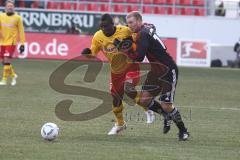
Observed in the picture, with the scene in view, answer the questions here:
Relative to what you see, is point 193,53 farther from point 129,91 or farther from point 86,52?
point 86,52

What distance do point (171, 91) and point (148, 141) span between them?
92 cm

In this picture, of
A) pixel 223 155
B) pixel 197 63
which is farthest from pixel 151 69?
pixel 197 63

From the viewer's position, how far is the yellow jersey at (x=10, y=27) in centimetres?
2150

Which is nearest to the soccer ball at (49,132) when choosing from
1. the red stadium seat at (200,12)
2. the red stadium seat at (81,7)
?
the red stadium seat at (81,7)

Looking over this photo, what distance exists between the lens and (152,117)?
14.2m

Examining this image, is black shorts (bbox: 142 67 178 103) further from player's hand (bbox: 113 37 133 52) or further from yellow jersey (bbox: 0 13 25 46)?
yellow jersey (bbox: 0 13 25 46)

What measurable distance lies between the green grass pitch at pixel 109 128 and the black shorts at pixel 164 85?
0.71 m

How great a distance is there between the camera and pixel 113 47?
480 inches

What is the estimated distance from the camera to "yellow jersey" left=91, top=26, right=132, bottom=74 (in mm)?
12125

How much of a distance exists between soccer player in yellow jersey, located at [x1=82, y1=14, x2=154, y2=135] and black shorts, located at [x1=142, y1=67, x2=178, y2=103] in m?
0.45

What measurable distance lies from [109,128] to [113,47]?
1674 mm

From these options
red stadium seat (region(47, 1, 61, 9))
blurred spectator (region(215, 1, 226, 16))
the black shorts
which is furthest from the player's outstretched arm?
blurred spectator (region(215, 1, 226, 16))

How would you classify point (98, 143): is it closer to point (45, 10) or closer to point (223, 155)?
point (223, 155)

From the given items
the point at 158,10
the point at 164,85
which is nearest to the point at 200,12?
the point at 158,10
